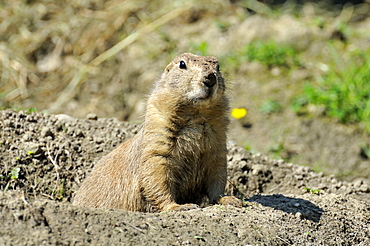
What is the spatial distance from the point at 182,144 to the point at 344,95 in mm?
4428

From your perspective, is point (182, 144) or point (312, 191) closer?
point (182, 144)

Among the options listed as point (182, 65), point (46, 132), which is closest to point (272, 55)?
point (46, 132)

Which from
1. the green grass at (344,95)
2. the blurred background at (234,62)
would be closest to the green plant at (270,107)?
the blurred background at (234,62)

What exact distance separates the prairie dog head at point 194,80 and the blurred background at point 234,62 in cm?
296

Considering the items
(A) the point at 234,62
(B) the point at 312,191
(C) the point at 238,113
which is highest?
(A) the point at 234,62

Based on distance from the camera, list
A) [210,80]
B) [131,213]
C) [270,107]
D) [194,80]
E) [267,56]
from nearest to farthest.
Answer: [131,213]
[210,80]
[194,80]
[270,107]
[267,56]

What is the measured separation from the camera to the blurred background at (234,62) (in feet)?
25.8

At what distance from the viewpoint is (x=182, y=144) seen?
4488 millimetres

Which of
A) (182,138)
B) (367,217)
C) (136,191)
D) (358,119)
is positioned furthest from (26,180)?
(358,119)

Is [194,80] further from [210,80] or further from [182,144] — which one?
[182,144]

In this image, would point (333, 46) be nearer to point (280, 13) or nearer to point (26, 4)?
point (280, 13)

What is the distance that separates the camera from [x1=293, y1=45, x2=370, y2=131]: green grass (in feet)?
26.1

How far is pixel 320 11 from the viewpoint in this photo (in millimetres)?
10414

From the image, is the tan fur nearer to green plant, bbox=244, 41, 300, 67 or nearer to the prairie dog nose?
the prairie dog nose
